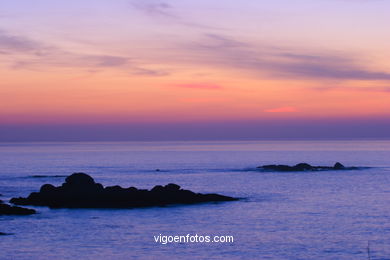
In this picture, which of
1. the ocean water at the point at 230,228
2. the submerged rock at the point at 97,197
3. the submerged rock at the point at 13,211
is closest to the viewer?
the ocean water at the point at 230,228

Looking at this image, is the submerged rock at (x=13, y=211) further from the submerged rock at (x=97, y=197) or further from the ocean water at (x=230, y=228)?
the submerged rock at (x=97, y=197)

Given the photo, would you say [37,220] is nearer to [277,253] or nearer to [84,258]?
[84,258]

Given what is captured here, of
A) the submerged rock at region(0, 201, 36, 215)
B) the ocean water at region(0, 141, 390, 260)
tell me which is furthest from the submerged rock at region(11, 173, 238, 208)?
the submerged rock at region(0, 201, 36, 215)

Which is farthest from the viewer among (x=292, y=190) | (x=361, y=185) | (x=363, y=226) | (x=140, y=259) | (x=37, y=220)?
(x=361, y=185)

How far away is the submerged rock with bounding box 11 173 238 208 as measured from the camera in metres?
58.8

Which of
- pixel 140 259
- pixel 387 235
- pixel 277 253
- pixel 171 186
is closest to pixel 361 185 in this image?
pixel 171 186

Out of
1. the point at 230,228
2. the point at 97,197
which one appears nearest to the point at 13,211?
the point at 97,197

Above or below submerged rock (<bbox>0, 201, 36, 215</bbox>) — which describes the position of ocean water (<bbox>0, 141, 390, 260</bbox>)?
below

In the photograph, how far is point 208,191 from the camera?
7669 cm

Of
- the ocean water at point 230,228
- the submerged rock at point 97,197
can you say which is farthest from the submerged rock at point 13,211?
the submerged rock at point 97,197

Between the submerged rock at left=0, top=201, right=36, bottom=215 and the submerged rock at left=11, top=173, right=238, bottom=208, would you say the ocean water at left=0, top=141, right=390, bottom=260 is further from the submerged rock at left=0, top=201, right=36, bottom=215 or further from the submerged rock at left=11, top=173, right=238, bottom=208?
the submerged rock at left=11, top=173, right=238, bottom=208

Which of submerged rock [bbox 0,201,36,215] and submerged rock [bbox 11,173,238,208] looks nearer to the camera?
submerged rock [bbox 0,201,36,215]

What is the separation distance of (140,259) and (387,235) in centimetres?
1885

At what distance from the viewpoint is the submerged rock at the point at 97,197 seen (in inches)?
2314
